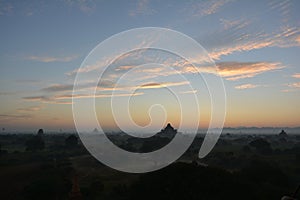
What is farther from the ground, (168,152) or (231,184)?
(168,152)

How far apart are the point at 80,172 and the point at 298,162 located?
3614 cm

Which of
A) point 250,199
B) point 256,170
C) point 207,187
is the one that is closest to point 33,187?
point 207,187

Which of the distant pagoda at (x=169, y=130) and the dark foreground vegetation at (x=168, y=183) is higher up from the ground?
the distant pagoda at (x=169, y=130)

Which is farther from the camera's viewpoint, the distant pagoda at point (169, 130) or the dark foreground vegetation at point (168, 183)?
the distant pagoda at point (169, 130)

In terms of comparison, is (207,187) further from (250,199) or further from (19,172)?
(19,172)

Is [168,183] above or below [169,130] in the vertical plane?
below

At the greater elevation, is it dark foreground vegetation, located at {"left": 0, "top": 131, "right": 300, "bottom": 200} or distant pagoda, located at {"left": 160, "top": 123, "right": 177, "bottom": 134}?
distant pagoda, located at {"left": 160, "top": 123, "right": 177, "bottom": 134}

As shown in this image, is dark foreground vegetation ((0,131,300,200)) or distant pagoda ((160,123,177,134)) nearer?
dark foreground vegetation ((0,131,300,200))

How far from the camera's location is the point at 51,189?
96.2 ft

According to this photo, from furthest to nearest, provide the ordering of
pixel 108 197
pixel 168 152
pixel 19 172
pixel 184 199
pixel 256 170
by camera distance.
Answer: pixel 168 152 → pixel 19 172 → pixel 256 170 → pixel 108 197 → pixel 184 199

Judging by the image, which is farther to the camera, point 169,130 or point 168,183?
point 169,130

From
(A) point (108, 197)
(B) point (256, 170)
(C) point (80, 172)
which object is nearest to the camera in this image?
(A) point (108, 197)

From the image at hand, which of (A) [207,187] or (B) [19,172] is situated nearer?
(A) [207,187]

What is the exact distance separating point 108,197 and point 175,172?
992 centimetres
